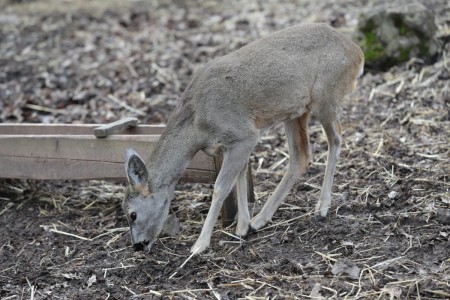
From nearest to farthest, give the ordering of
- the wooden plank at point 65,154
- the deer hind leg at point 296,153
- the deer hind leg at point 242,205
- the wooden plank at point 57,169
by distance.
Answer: the deer hind leg at point 242,205 → the deer hind leg at point 296,153 → the wooden plank at point 65,154 → the wooden plank at point 57,169

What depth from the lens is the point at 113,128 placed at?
7.19 meters

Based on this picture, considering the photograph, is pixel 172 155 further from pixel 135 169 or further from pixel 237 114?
pixel 237 114

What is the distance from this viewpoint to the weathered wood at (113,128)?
279 inches

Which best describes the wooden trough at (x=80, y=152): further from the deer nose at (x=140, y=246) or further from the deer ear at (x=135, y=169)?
the deer nose at (x=140, y=246)

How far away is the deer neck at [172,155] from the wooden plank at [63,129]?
1.14m

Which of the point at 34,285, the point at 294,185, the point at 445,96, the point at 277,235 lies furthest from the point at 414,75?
the point at 34,285

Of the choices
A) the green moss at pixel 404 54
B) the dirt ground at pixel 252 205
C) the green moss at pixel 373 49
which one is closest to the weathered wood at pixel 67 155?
the dirt ground at pixel 252 205

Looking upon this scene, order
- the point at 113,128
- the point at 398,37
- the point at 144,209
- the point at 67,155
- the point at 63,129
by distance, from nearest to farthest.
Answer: the point at 144,209 < the point at 113,128 < the point at 67,155 < the point at 63,129 < the point at 398,37

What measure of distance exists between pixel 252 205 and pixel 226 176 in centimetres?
84

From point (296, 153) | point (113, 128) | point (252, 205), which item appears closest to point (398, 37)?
point (296, 153)

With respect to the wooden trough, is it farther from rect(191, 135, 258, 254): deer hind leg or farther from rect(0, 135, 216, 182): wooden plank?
rect(191, 135, 258, 254): deer hind leg

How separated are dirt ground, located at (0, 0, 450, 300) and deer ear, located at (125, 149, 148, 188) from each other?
66 cm

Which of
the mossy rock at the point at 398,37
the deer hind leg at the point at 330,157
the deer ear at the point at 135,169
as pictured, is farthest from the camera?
the mossy rock at the point at 398,37

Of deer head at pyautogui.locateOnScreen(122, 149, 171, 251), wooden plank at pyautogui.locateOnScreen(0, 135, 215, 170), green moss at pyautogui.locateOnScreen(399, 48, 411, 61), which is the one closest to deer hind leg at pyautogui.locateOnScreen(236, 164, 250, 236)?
wooden plank at pyautogui.locateOnScreen(0, 135, 215, 170)
